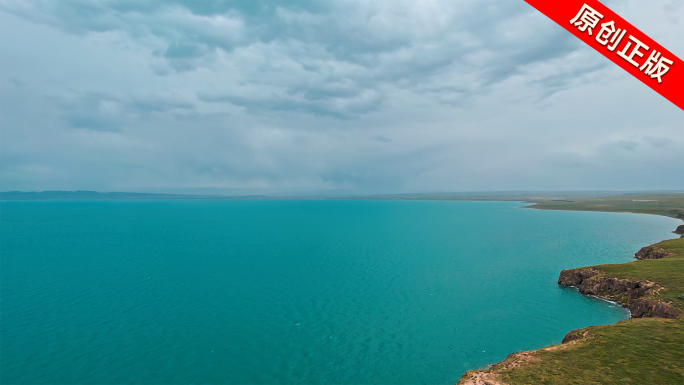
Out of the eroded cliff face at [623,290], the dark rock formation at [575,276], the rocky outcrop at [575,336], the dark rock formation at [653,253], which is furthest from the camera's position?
the dark rock formation at [653,253]

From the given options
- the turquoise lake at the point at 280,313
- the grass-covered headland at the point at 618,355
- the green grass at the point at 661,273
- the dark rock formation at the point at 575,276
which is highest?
the green grass at the point at 661,273

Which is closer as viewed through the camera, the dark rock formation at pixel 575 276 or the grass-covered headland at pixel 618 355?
the grass-covered headland at pixel 618 355

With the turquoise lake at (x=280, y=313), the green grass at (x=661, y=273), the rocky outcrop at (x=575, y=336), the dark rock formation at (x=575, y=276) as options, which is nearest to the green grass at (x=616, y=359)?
the rocky outcrop at (x=575, y=336)

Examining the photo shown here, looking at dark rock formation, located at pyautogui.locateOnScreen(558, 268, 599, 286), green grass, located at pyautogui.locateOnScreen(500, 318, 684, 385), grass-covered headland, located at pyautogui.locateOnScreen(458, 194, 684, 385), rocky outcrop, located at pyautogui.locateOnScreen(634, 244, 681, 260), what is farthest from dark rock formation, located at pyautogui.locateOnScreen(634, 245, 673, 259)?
green grass, located at pyautogui.locateOnScreen(500, 318, 684, 385)

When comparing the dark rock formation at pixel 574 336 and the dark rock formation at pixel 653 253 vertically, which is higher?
the dark rock formation at pixel 653 253

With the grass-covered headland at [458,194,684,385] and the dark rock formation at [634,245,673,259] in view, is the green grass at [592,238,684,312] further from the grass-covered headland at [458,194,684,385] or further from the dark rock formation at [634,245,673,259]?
the dark rock formation at [634,245,673,259]

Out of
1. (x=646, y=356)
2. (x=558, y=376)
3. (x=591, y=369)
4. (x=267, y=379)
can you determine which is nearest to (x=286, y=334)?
(x=267, y=379)

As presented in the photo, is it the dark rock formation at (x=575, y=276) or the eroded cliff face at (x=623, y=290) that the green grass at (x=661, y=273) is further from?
the dark rock formation at (x=575, y=276)

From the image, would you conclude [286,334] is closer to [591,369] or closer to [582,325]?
[591,369]
